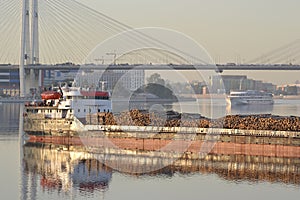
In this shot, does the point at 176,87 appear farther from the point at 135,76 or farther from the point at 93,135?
the point at 93,135

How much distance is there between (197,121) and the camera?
3291cm

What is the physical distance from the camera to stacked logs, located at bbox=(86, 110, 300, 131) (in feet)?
101

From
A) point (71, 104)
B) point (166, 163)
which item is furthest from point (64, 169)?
point (71, 104)

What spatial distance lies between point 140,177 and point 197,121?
716 centimetres

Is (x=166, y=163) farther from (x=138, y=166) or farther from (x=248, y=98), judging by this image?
(x=248, y=98)

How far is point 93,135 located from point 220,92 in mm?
95468

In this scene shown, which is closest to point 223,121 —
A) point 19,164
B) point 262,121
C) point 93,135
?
point 262,121

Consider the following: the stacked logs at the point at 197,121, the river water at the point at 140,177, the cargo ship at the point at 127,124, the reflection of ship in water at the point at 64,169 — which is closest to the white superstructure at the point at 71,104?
the cargo ship at the point at 127,124

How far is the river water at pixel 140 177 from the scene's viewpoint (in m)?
23.6

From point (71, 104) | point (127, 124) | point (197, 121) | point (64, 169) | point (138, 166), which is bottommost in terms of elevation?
point (64, 169)

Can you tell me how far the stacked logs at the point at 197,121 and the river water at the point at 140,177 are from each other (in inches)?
77.9

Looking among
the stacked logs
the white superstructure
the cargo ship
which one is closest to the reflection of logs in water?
the cargo ship

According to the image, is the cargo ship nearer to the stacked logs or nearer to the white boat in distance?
the stacked logs

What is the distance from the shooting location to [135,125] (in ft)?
110
